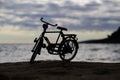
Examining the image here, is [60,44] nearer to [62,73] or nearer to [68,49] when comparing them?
[68,49]

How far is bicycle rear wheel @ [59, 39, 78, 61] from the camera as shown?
15125mm

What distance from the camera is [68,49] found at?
15.1 m

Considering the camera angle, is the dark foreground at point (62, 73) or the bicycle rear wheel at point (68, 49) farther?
the bicycle rear wheel at point (68, 49)

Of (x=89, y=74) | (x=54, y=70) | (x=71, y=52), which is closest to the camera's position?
(x=89, y=74)

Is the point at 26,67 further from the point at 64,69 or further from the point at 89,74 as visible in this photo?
the point at 89,74

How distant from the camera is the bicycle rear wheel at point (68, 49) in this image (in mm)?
15125

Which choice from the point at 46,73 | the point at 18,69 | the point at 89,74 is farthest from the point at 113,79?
the point at 18,69

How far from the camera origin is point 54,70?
41.8ft

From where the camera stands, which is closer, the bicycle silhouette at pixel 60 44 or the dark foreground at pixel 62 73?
the dark foreground at pixel 62 73

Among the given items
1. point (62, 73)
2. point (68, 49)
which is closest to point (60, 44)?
point (68, 49)

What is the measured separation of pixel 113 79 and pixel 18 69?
12.6 feet

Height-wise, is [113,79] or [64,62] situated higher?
[113,79]

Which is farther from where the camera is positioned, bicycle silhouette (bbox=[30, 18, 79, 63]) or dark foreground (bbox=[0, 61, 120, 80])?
bicycle silhouette (bbox=[30, 18, 79, 63])

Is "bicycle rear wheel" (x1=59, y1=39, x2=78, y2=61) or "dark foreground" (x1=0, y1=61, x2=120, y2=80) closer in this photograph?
"dark foreground" (x1=0, y1=61, x2=120, y2=80)
